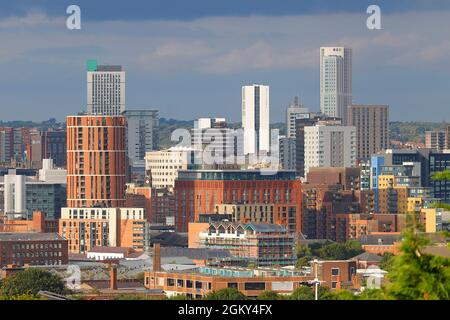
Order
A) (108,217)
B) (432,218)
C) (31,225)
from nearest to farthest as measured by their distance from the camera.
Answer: (432,218), (31,225), (108,217)

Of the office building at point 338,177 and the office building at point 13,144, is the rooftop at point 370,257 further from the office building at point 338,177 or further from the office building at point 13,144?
the office building at point 13,144

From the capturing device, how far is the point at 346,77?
4865 inches

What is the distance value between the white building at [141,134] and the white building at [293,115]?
7232mm

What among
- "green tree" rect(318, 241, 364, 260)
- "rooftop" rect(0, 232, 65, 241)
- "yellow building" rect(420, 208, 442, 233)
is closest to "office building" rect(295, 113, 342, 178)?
"yellow building" rect(420, 208, 442, 233)

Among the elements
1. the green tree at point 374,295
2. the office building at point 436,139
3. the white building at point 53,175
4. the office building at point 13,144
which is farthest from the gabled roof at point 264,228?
the office building at point 13,144

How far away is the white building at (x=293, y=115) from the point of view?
361 feet

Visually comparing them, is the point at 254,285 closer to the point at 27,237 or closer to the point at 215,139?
the point at 27,237

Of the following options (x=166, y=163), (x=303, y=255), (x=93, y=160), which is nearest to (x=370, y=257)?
(x=303, y=255)

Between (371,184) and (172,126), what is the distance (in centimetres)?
2840

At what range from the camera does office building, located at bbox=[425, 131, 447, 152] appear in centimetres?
10811

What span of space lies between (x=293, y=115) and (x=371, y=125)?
453cm

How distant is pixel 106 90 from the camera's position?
11331 centimetres
